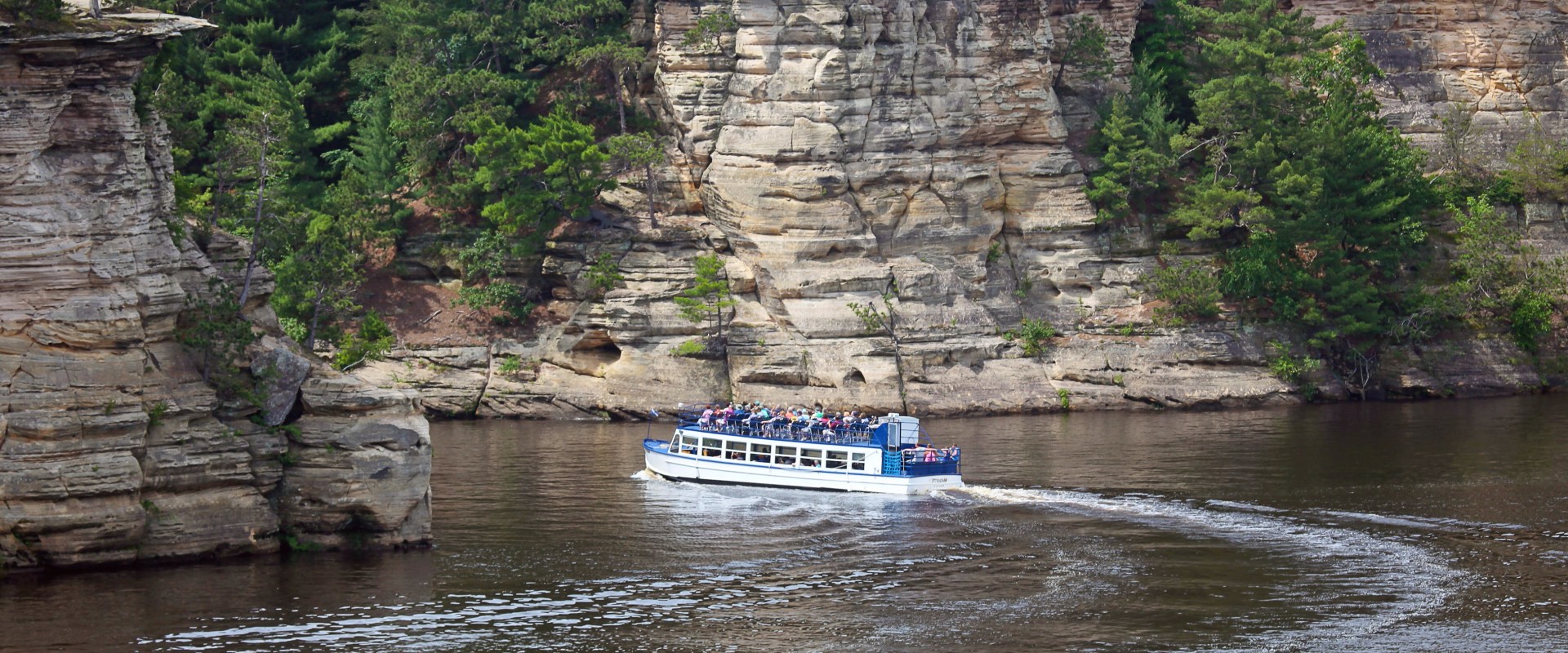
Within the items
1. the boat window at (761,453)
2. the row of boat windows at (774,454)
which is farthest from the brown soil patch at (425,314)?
the boat window at (761,453)

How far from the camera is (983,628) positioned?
35750 mm

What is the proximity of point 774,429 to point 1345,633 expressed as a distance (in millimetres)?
24106

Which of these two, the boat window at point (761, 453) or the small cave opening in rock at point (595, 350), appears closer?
the boat window at point (761, 453)

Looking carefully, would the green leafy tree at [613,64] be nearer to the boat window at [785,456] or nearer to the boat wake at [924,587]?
the boat window at [785,456]

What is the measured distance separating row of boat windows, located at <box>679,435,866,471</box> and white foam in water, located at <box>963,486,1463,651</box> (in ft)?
14.5

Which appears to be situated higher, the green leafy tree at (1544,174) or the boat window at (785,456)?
the green leafy tree at (1544,174)

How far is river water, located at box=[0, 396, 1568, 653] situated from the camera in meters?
35.1

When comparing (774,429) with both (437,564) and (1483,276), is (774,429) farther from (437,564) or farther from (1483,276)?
(1483,276)

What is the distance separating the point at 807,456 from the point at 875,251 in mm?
17954

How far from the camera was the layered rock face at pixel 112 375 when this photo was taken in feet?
122

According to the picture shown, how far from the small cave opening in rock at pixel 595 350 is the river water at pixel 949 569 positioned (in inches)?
480

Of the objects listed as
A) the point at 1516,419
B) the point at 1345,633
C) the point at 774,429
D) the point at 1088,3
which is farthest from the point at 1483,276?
the point at 1345,633

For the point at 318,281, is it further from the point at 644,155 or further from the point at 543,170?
the point at 644,155

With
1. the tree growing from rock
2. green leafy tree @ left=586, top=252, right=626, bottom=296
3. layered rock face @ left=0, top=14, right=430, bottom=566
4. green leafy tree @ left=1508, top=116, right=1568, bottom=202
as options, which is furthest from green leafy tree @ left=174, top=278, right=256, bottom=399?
green leafy tree @ left=1508, top=116, right=1568, bottom=202
